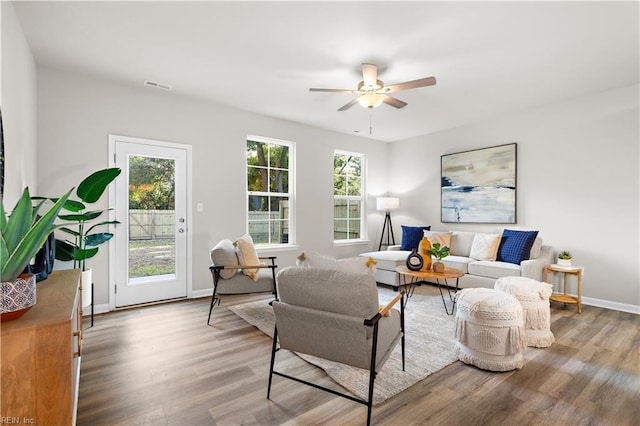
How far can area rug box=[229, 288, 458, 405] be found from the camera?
213 centimetres

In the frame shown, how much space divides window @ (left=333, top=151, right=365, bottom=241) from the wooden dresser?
16.3 ft

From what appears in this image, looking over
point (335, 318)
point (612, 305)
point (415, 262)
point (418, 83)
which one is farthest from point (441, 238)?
point (335, 318)

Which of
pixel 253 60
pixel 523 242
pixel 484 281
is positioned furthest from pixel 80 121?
pixel 523 242

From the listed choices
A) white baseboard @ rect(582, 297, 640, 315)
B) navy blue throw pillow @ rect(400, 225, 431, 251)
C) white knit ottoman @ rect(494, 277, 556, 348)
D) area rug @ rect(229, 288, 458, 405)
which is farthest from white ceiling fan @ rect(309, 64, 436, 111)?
white baseboard @ rect(582, 297, 640, 315)

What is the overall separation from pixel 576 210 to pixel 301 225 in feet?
12.8

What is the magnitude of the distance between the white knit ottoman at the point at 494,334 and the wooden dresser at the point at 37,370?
8.05 ft

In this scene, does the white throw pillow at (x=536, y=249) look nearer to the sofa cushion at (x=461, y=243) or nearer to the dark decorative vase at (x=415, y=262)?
the sofa cushion at (x=461, y=243)

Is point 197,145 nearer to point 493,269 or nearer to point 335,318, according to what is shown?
point 335,318

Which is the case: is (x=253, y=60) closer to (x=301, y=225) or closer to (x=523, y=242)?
(x=301, y=225)

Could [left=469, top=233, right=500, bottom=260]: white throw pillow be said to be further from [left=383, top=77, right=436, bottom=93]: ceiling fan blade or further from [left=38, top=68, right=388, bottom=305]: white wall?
[left=383, top=77, right=436, bottom=93]: ceiling fan blade

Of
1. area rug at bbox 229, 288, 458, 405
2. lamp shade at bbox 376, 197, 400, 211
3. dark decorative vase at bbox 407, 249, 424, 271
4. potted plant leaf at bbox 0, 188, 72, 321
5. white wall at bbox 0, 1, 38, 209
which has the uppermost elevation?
white wall at bbox 0, 1, 38, 209

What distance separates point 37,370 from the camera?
1.11m

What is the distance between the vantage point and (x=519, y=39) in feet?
8.95

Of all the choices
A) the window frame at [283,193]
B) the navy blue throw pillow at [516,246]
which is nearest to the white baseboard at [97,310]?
the window frame at [283,193]
